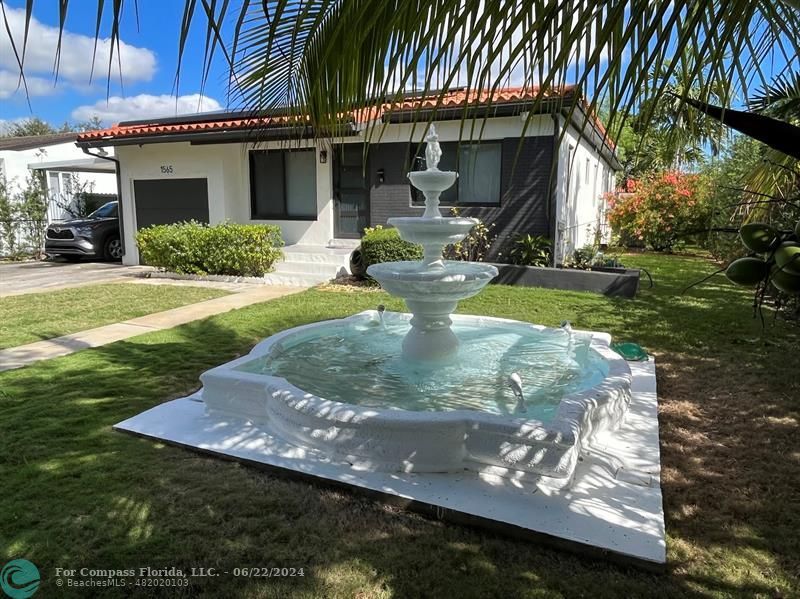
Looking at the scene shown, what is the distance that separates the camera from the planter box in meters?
10.4

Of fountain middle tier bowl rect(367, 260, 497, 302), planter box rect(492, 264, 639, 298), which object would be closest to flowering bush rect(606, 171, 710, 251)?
planter box rect(492, 264, 639, 298)

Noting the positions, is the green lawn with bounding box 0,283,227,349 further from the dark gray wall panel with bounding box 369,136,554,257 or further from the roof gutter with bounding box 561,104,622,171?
the roof gutter with bounding box 561,104,622,171

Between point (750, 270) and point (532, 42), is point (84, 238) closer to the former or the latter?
point (532, 42)

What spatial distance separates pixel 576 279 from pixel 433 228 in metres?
6.58

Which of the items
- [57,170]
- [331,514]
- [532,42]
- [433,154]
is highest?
[57,170]

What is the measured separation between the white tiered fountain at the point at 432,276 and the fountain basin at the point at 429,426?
2.38 ft

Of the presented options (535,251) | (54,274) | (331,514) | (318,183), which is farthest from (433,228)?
(54,274)

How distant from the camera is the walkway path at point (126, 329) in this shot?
21.9ft

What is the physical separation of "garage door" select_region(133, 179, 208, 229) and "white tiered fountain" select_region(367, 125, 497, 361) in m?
11.5

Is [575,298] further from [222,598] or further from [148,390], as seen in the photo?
[222,598]

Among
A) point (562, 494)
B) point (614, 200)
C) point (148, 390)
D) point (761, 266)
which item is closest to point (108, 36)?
point (761, 266)

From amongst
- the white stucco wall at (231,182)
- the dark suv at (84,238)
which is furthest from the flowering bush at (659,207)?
the dark suv at (84,238)

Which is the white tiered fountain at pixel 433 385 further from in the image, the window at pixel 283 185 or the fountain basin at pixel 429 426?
the window at pixel 283 185

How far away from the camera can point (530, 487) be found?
357 cm
